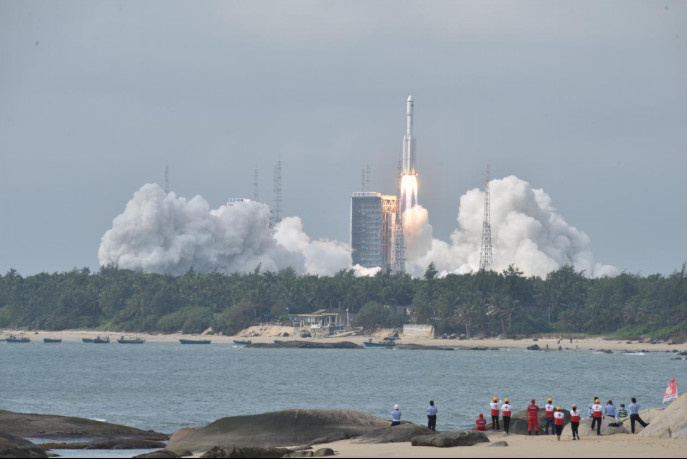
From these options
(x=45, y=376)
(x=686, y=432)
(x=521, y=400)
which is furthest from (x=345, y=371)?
(x=686, y=432)

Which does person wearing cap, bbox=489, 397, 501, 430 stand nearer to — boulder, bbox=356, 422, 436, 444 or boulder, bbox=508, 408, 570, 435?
boulder, bbox=508, 408, 570, 435

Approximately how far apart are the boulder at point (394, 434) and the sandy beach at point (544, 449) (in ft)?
2.59

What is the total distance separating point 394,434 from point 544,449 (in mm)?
8029

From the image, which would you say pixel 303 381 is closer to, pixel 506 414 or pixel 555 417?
pixel 506 414

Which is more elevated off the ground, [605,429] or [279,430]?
[605,429]

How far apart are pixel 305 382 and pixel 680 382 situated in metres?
34.3

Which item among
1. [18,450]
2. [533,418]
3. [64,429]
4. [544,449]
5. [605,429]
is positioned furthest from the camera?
[64,429]

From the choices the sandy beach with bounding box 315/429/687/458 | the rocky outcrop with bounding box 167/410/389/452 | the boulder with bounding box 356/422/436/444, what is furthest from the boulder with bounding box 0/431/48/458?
the boulder with bounding box 356/422/436/444

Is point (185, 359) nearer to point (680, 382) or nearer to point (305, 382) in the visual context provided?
point (305, 382)

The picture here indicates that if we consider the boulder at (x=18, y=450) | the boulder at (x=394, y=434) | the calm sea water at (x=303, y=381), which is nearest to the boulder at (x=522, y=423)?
the boulder at (x=394, y=434)

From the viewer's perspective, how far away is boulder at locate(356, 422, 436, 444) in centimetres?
5506

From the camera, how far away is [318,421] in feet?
196

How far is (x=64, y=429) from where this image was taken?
6384 centimetres

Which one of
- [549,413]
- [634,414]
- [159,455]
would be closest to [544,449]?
[549,413]
